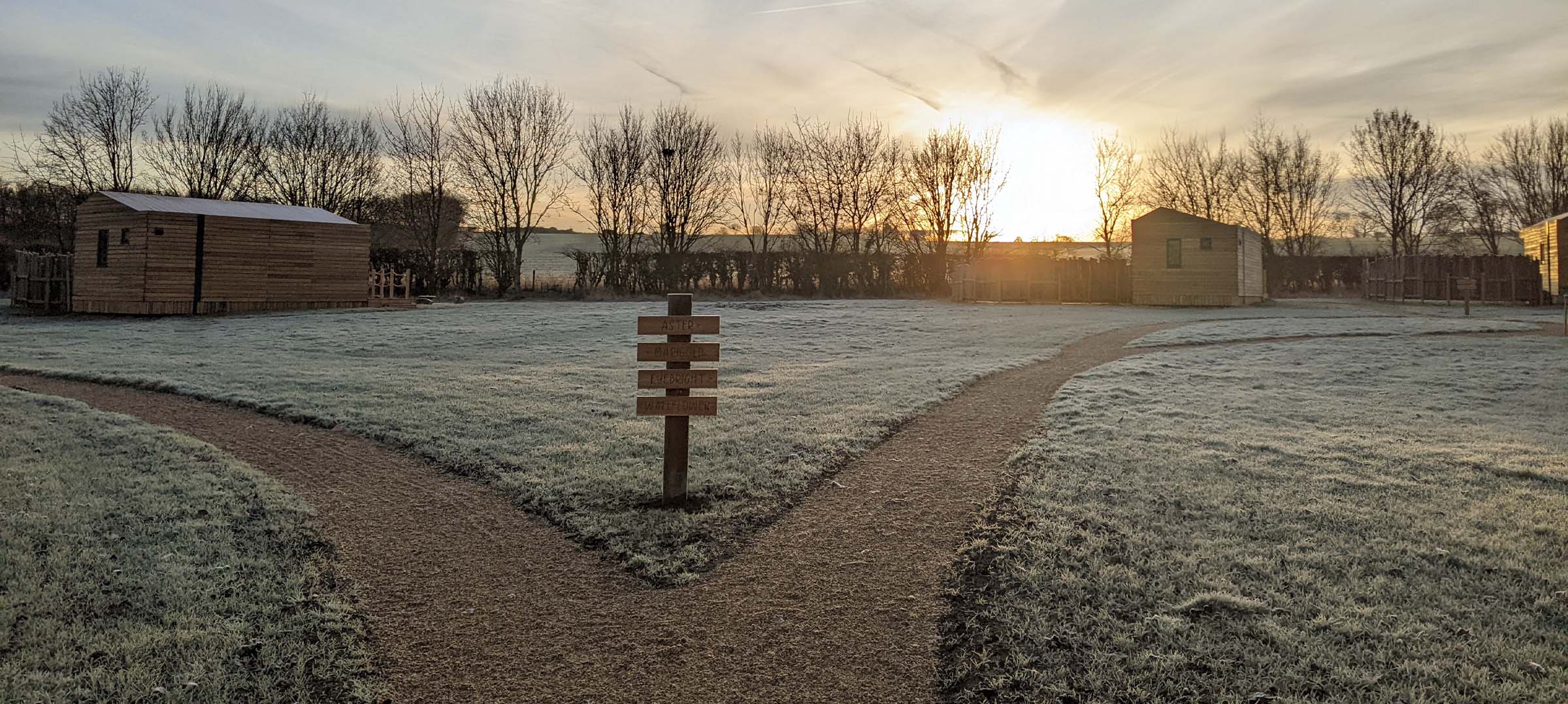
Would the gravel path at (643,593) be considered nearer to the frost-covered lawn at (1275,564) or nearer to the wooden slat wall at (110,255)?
the frost-covered lawn at (1275,564)

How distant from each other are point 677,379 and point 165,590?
10.1 feet

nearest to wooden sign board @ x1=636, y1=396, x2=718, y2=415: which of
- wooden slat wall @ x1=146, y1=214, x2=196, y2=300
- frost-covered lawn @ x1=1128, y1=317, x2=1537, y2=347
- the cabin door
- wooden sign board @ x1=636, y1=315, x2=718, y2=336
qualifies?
wooden sign board @ x1=636, y1=315, x2=718, y2=336

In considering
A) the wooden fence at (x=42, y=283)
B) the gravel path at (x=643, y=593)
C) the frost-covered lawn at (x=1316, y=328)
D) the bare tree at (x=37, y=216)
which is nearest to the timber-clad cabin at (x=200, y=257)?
the wooden fence at (x=42, y=283)

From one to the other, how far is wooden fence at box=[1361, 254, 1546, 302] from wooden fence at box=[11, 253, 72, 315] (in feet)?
152

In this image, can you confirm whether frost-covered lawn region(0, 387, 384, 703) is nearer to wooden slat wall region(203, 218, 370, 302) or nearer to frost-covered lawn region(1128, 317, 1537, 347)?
frost-covered lawn region(1128, 317, 1537, 347)

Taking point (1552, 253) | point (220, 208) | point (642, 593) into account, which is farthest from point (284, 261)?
point (1552, 253)

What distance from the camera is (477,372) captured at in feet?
41.8

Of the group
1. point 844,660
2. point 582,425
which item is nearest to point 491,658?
point 844,660

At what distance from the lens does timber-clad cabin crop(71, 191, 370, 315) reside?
2405 centimetres

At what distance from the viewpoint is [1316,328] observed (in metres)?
19.9

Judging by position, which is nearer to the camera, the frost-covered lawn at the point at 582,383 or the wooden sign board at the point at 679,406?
the wooden sign board at the point at 679,406

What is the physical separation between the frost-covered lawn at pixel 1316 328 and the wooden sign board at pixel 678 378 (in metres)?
13.3

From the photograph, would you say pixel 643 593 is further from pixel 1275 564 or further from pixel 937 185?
pixel 937 185

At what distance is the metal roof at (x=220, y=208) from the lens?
24547 mm
